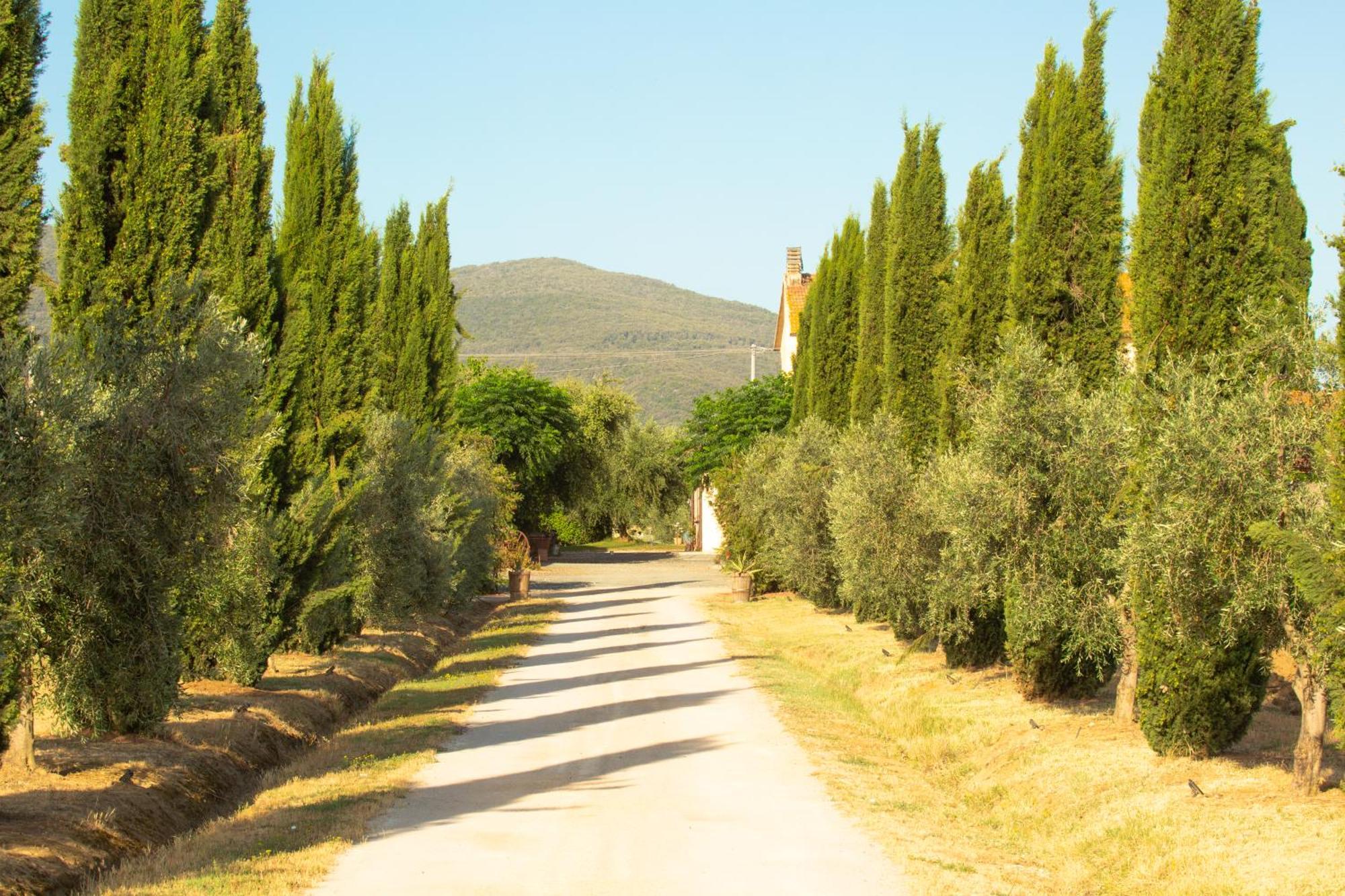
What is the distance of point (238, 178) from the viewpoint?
1692 centimetres

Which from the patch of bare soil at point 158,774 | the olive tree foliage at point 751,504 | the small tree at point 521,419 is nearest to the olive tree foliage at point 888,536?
the patch of bare soil at point 158,774

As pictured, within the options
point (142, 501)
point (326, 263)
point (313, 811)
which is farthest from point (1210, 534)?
point (326, 263)

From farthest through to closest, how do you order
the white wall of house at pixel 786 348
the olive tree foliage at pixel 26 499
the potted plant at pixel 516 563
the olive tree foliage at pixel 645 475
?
the olive tree foliage at pixel 645 475 < the white wall of house at pixel 786 348 < the potted plant at pixel 516 563 < the olive tree foliage at pixel 26 499

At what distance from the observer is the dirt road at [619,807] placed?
8508 mm

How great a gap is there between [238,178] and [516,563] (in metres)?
26.2

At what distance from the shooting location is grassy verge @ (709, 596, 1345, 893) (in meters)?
8.62

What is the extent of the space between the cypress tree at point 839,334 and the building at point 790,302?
89.0ft

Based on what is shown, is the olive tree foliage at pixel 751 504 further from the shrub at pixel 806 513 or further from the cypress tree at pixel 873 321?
the cypress tree at pixel 873 321

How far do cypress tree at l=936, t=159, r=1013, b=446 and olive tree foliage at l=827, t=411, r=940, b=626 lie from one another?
108cm

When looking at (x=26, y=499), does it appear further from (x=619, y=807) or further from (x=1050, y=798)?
Result: (x=1050, y=798)

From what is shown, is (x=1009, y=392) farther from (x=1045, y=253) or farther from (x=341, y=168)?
(x=341, y=168)

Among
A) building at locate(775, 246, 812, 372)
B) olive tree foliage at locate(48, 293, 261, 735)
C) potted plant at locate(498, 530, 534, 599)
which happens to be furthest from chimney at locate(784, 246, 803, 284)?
olive tree foliage at locate(48, 293, 261, 735)

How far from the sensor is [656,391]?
144m

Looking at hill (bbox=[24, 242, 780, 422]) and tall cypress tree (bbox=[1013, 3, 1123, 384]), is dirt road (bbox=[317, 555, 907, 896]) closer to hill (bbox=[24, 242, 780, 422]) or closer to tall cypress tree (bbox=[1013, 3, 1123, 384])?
tall cypress tree (bbox=[1013, 3, 1123, 384])
